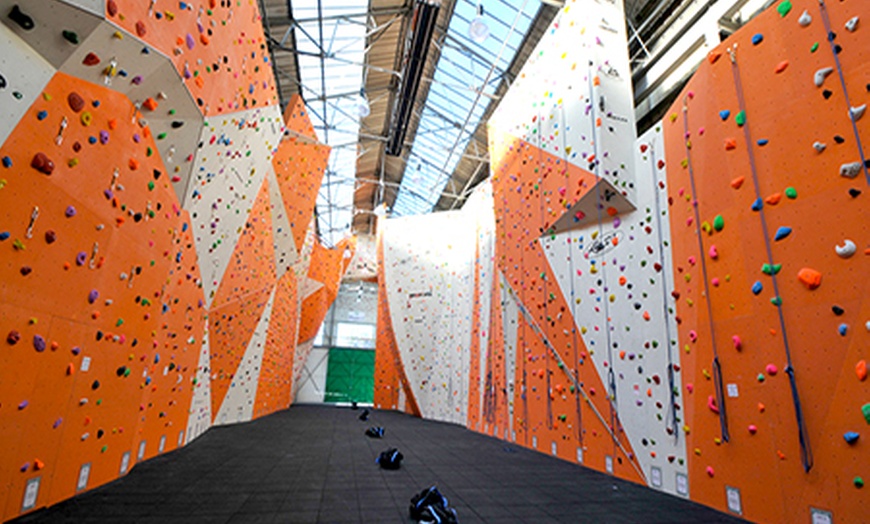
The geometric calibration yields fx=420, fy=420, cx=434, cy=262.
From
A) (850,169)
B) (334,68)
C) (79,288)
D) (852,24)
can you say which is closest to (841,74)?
(852,24)

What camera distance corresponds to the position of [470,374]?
8.27m

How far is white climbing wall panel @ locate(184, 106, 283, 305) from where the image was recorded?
12.4ft

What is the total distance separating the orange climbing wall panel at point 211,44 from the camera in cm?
246

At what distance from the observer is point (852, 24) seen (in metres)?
2.45

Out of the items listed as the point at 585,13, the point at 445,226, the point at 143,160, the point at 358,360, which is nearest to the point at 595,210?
the point at 585,13

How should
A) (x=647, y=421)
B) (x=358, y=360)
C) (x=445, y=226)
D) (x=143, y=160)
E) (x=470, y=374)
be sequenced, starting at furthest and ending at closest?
(x=358, y=360) → (x=445, y=226) → (x=470, y=374) → (x=647, y=421) → (x=143, y=160)

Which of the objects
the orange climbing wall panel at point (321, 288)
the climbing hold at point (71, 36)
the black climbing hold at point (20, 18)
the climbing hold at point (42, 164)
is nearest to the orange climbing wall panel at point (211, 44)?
the climbing hold at point (71, 36)

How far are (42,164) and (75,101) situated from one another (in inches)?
16.4

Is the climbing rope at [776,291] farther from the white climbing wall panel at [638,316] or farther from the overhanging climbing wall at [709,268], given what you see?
the white climbing wall panel at [638,316]

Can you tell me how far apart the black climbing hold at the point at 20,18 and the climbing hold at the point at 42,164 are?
0.57 m

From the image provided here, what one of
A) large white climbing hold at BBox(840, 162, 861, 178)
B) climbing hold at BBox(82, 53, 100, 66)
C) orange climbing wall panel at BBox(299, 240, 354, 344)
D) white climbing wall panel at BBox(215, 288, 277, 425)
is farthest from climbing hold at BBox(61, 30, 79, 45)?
orange climbing wall panel at BBox(299, 240, 354, 344)

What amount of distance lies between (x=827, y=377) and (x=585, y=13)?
14.2 ft

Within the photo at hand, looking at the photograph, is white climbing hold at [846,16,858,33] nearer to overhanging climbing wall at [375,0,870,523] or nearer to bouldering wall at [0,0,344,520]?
overhanging climbing wall at [375,0,870,523]

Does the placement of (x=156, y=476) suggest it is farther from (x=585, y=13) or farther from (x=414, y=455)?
(x=585, y=13)
